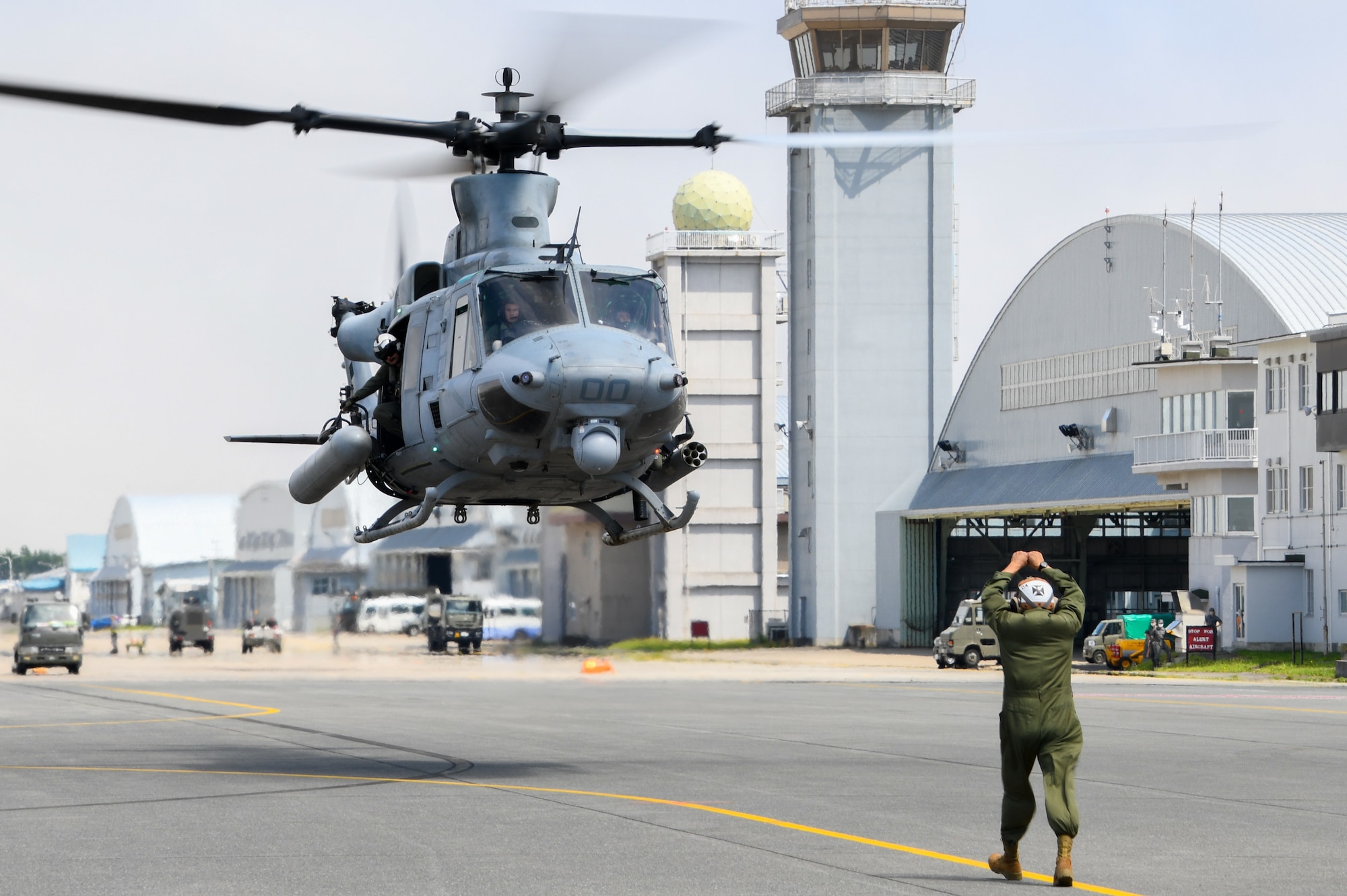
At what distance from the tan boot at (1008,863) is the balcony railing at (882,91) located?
67.0m

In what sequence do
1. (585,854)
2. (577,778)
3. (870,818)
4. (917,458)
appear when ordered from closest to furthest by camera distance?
(585,854) < (870,818) < (577,778) < (917,458)

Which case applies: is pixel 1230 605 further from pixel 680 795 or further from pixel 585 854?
pixel 585 854

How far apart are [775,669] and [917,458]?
1943 cm

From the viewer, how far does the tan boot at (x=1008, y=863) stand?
13.4 metres

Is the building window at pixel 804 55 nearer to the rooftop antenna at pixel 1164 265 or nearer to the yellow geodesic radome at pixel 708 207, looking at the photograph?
the yellow geodesic radome at pixel 708 207

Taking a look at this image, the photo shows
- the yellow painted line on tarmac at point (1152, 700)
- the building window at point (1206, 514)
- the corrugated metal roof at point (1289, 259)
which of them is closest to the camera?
the yellow painted line on tarmac at point (1152, 700)

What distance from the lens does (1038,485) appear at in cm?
7288

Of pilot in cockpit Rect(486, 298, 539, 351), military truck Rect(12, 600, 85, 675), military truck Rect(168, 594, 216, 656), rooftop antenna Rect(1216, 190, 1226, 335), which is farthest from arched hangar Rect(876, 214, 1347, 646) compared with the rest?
pilot in cockpit Rect(486, 298, 539, 351)

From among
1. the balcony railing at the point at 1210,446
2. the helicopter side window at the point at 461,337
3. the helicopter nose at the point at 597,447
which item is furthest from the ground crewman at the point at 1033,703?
the balcony railing at the point at 1210,446

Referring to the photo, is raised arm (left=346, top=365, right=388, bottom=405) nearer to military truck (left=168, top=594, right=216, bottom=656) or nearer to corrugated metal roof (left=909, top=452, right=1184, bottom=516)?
corrugated metal roof (left=909, top=452, right=1184, bottom=516)

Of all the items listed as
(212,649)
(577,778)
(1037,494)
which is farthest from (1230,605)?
(577,778)

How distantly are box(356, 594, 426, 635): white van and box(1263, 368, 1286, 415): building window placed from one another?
29.4 metres

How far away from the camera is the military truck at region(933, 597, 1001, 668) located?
60312 millimetres

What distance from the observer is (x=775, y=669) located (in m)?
64.2
